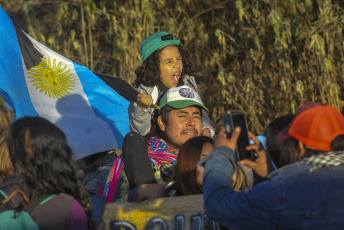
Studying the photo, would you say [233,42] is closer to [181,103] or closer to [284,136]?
[181,103]

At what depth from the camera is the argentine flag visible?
201 inches

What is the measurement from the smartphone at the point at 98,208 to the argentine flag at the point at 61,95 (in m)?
2.11

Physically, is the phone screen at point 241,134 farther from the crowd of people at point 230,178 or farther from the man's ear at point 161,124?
the man's ear at point 161,124

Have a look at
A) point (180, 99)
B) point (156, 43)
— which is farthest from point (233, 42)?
point (180, 99)

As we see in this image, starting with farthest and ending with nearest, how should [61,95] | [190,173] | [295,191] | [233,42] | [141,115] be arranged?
1. [233,42]
2. [61,95]
3. [141,115]
4. [190,173]
5. [295,191]

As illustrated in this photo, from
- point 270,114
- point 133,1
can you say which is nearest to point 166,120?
point 270,114

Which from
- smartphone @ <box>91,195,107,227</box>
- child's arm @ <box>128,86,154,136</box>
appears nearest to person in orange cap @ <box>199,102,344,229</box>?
smartphone @ <box>91,195,107,227</box>

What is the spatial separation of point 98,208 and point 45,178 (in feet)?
1.33

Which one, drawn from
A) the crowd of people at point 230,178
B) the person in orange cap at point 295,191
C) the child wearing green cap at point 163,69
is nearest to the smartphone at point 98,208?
the crowd of people at point 230,178

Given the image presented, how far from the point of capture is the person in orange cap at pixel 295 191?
7.30 feet

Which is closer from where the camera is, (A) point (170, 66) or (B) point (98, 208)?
(B) point (98, 208)

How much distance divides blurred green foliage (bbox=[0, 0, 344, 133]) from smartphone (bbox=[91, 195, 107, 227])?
168 inches

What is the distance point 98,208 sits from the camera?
286 cm

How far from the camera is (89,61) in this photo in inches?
353
